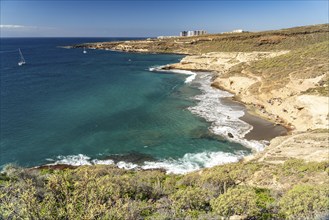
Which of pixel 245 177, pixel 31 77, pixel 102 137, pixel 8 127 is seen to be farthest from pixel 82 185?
pixel 31 77

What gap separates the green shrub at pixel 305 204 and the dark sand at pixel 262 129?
68.5 feet

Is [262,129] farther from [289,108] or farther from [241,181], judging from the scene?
[241,181]

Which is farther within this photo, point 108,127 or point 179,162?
point 108,127

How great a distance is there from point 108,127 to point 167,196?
23391 millimetres

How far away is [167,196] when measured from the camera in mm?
17500

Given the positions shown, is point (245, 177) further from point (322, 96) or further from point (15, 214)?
point (322, 96)

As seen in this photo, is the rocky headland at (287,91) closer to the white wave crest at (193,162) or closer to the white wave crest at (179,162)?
the white wave crest at (193,162)

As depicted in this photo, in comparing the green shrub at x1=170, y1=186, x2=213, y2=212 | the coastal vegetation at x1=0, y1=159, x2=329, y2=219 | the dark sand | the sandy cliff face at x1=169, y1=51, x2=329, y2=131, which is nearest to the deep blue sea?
the dark sand

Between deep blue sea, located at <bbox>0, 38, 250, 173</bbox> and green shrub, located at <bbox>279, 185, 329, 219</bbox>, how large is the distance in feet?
47.8

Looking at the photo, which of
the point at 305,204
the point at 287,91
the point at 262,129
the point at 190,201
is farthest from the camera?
the point at 287,91

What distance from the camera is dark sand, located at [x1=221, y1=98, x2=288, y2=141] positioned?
118 ft

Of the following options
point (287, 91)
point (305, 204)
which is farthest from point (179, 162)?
point (287, 91)

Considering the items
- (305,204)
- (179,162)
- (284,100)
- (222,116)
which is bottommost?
(179,162)

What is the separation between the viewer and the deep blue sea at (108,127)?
30781 millimetres
